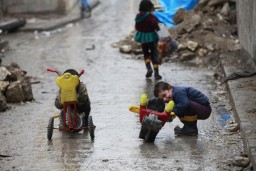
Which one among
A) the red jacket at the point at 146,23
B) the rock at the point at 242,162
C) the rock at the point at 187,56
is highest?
the rock at the point at 242,162

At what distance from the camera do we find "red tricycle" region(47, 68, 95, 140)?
369 inches

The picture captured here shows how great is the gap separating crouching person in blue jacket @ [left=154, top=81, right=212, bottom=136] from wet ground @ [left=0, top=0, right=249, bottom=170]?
0.18m

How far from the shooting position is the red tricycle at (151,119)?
891 centimetres

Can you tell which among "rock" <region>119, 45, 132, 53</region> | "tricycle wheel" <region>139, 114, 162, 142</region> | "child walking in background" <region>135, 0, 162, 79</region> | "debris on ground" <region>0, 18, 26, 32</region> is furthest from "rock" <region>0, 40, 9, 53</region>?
"tricycle wheel" <region>139, 114, 162, 142</region>

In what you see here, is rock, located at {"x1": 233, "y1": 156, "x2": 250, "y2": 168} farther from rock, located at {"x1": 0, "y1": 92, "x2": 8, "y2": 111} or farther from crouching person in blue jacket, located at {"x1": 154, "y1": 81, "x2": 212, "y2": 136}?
rock, located at {"x1": 0, "y1": 92, "x2": 8, "y2": 111}

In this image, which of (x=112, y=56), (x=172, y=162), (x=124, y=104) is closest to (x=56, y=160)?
(x=172, y=162)

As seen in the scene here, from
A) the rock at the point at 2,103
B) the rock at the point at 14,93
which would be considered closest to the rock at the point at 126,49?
the rock at the point at 14,93

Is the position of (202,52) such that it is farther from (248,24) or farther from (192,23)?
(248,24)

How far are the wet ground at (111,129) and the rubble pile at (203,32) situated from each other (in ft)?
2.16

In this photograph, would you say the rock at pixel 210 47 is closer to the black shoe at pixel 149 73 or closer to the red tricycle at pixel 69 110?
the black shoe at pixel 149 73

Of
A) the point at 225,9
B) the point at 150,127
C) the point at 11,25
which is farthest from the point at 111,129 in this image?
the point at 11,25

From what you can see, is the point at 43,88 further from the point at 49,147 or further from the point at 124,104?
the point at 49,147

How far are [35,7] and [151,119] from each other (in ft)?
81.0

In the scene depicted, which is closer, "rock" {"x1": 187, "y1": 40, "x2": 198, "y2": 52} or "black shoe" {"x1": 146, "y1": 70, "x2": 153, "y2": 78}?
"black shoe" {"x1": 146, "y1": 70, "x2": 153, "y2": 78}
